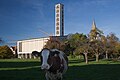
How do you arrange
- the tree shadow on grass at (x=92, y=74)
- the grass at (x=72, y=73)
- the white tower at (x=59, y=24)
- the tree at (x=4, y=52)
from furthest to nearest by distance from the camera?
the white tower at (x=59, y=24) → the tree at (x=4, y=52) → the grass at (x=72, y=73) → the tree shadow on grass at (x=92, y=74)

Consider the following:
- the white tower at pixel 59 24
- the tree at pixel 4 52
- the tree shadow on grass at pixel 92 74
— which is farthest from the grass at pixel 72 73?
the white tower at pixel 59 24

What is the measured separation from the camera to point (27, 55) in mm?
195875

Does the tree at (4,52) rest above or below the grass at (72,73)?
above

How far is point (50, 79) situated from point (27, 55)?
18624cm

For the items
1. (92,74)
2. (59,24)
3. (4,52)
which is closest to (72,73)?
(92,74)

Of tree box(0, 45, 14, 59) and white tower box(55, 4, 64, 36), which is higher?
white tower box(55, 4, 64, 36)

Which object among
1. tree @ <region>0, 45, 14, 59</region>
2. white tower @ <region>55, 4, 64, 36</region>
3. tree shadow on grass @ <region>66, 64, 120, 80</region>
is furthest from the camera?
white tower @ <region>55, 4, 64, 36</region>

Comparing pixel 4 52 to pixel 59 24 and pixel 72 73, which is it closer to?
pixel 59 24

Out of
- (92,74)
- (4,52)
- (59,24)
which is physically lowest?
(92,74)

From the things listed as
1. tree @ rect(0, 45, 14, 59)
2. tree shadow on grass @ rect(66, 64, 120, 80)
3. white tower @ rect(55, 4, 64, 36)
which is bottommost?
tree shadow on grass @ rect(66, 64, 120, 80)

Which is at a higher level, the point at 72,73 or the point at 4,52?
the point at 4,52

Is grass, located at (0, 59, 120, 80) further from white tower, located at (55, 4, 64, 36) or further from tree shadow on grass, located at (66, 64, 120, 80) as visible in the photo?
white tower, located at (55, 4, 64, 36)

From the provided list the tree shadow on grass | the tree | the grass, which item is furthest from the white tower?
the tree shadow on grass

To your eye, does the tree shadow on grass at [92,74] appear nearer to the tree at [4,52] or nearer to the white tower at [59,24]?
the tree at [4,52]
